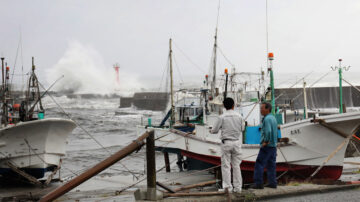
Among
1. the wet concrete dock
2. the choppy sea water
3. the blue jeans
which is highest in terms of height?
the blue jeans

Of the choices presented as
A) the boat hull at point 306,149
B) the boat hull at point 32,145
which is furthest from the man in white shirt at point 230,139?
the boat hull at point 32,145

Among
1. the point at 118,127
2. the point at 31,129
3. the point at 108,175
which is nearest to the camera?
the point at 31,129

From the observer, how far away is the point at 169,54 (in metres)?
20.4

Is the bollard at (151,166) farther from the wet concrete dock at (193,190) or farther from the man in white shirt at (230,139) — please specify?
the man in white shirt at (230,139)

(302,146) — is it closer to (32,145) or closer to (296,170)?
(296,170)

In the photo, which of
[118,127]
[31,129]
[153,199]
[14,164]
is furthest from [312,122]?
[118,127]

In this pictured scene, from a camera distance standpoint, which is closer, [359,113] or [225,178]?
[225,178]

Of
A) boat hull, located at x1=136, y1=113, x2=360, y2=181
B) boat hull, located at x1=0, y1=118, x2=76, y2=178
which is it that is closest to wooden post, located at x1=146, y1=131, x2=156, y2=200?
boat hull, located at x1=136, y1=113, x2=360, y2=181

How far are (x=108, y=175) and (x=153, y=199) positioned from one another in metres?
10.3

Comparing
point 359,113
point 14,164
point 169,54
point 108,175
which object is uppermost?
point 169,54

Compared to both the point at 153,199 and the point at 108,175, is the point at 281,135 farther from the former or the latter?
the point at 108,175

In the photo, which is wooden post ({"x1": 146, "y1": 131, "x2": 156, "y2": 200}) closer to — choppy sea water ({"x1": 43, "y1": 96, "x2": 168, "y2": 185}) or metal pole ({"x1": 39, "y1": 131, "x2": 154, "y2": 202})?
metal pole ({"x1": 39, "y1": 131, "x2": 154, "y2": 202})

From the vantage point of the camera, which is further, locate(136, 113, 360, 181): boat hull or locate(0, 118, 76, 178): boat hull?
locate(0, 118, 76, 178): boat hull

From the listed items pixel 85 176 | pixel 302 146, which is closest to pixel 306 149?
pixel 302 146
